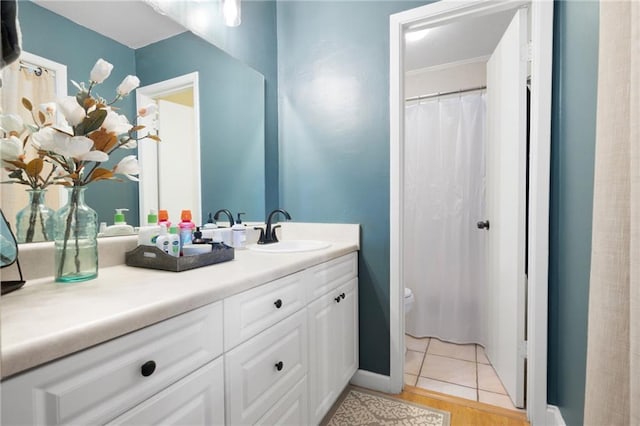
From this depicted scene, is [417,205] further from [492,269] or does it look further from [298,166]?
Answer: [298,166]

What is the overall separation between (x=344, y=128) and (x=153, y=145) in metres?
1.03

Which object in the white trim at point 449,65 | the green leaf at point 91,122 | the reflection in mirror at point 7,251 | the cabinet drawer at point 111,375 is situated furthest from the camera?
the white trim at point 449,65

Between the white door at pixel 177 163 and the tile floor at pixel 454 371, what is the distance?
1613 mm

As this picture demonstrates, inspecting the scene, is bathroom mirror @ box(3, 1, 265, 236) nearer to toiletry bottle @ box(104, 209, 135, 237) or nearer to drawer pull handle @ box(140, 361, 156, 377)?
toiletry bottle @ box(104, 209, 135, 237)

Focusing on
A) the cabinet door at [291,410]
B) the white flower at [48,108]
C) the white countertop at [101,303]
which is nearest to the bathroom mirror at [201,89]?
the white flower at [48,108]

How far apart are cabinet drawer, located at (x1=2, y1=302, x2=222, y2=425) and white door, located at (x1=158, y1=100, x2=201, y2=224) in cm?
74

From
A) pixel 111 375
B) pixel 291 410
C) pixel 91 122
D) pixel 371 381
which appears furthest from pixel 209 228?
pixel 371 381

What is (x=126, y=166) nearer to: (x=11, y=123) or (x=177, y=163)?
(x=11, y=123)

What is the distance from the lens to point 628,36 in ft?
1.94

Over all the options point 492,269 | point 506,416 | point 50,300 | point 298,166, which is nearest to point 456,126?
point 492,269

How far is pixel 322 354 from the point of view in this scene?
54.4 inches

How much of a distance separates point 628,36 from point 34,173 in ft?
4.76

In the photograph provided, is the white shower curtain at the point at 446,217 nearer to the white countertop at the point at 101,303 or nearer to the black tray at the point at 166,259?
the black tray at the point at 166,259

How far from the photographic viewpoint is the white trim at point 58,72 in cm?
94
